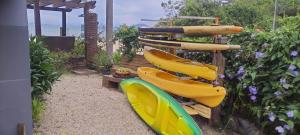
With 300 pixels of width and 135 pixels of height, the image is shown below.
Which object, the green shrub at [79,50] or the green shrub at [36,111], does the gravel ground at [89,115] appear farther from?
the green shrub at [79,50]

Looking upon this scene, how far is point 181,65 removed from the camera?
4.70 metres

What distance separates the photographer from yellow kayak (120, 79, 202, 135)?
3.78 m

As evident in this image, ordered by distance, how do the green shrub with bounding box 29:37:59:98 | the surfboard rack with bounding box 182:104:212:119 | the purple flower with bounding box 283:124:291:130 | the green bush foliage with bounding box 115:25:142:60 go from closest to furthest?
the purple flower with bounding box 283:124:291:130 < the green shrub with bounding box 29:37:59:98 < the surfboard rack with bounding box 182:104:212:119 < the green bush foliage with bounding box 115:25:142:60

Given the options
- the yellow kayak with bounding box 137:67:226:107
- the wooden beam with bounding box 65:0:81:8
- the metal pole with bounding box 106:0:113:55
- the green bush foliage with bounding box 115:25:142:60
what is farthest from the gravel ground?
the wooden beam with bounding box 65:0:81:8

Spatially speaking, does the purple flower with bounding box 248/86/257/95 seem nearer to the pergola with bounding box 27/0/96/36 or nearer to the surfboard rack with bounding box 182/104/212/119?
the surfboard rack with bounding box 182/104/212/119

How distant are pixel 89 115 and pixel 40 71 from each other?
2.87 ft

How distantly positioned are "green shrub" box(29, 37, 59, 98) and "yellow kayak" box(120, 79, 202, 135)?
124 centimetres

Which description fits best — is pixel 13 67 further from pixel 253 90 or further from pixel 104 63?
pixel 104 63

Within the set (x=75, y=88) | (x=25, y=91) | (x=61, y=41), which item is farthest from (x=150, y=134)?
(x=61, y=41)

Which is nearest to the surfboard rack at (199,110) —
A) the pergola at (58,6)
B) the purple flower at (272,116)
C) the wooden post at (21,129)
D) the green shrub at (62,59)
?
the purple flower at (272,116)

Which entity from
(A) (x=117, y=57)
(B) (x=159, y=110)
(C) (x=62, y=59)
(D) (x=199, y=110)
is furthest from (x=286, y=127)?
(C) (x=62, y=59)

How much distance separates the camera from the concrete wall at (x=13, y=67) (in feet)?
9.36

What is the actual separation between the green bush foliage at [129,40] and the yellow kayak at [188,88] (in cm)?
167

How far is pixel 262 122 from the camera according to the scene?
4.10 meters
